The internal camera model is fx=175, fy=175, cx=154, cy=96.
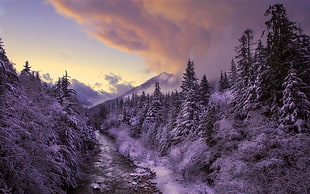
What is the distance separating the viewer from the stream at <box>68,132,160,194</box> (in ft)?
57.2

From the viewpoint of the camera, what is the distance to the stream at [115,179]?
57.2ft

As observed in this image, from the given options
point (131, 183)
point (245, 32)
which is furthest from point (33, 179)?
point (245, 32)

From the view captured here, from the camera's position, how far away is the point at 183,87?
1213 inches

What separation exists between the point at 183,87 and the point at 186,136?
9.69 metres

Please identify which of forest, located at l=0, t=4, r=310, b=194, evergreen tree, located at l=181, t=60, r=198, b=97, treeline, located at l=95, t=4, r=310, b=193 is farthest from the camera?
evergreen tree, located at l=181, t=60, r=198, b=97

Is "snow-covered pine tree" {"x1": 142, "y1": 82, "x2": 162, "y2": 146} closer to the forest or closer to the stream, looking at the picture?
the stream

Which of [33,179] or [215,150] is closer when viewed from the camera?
[33,179]

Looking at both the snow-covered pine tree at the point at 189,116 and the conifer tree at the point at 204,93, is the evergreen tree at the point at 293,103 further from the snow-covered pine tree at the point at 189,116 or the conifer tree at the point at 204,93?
the conifer tree at the point at 204,93

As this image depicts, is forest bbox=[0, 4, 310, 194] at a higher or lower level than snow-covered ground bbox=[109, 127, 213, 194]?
higher

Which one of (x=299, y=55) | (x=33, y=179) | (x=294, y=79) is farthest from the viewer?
(x=299, y=55)

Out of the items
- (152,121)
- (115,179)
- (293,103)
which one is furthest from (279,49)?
(152,121)

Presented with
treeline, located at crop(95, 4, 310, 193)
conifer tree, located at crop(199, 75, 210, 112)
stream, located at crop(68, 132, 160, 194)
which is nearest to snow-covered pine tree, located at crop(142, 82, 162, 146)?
stream, located at crop(68, 132, 160, 194)

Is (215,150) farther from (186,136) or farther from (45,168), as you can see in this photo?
(45,168)

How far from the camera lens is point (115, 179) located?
2056 cm
